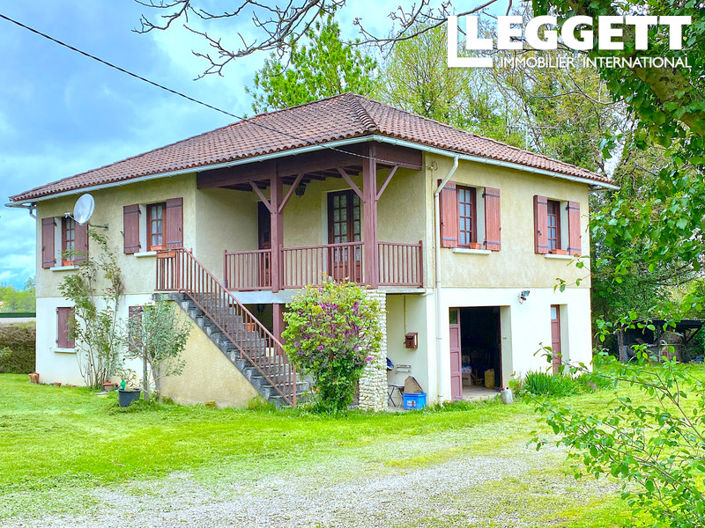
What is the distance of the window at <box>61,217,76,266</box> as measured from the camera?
1953cm

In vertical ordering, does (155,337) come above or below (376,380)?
above

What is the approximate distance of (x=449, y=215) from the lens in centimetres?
1491

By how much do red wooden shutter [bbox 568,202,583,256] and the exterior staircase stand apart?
838cm

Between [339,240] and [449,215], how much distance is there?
2.79 meters

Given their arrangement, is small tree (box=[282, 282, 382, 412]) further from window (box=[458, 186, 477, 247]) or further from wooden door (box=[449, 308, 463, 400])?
window (box=[458, 186, 477, 247])

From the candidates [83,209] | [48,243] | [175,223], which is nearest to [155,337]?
[175,223]

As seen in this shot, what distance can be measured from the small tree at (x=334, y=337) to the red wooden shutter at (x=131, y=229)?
6703mm

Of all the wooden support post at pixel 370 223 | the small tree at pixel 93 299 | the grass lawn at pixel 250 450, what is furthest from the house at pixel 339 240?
the grass lawn at pixel 250 450

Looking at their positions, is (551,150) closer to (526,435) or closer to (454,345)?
(454,345)

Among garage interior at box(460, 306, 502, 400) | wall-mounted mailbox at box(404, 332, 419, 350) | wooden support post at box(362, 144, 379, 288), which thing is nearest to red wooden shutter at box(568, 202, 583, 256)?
garage interior at box(460, 306, 502, 400)

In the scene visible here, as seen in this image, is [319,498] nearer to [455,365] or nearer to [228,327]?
[228,327]

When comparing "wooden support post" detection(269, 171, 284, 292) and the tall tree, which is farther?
the tall tree

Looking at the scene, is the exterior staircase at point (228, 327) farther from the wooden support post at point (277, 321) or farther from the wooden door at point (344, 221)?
the wooden door at point (344, 221)

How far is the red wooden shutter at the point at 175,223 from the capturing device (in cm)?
1677
